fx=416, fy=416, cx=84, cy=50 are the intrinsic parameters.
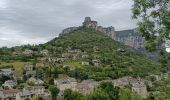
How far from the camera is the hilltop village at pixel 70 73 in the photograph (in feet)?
334

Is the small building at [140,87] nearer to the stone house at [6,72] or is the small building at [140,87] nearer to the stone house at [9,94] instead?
the stone house at [9,94]

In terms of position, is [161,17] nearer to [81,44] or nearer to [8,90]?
[8,90]

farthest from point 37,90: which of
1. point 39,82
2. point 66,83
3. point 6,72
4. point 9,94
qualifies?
point 6,72

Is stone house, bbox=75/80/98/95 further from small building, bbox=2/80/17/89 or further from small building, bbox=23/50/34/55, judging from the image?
small building, bbox=23/50/34/55

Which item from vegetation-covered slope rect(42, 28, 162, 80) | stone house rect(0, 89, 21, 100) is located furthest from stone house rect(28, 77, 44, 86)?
vegetation-covered slope rect(42, 28, 162, 80)

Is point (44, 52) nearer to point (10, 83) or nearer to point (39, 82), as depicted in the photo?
point (10, 83)

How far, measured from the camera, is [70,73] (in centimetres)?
12494

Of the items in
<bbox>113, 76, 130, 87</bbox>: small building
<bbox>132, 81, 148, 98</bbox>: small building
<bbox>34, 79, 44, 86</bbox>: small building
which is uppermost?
<bbox>34, 79, 44, 86</bbox>: small building

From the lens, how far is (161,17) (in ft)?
45.9

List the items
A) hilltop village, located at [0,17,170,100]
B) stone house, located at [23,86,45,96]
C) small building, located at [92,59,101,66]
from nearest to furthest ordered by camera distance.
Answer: hilltop village, located at [0,17,170,100] → stone house, located at [23,86,45,96] → small building, located at [92,59,101,66]

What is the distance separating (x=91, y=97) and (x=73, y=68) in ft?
194

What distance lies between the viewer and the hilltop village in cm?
10169

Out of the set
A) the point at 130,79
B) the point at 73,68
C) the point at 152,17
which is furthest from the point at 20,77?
the point at 152,17

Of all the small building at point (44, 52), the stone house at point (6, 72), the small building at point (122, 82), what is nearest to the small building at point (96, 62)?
A: the small building at point (44, 52)
